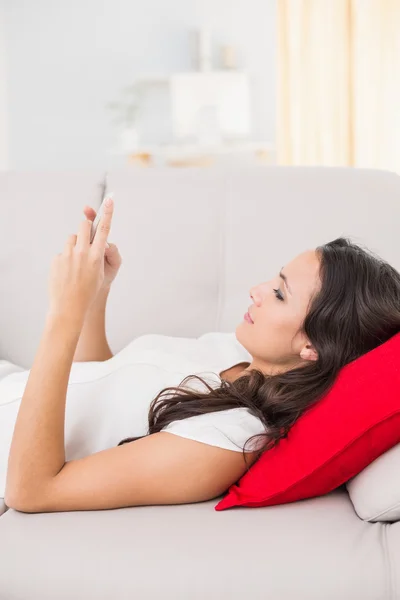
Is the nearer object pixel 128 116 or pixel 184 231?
pixel 184 231

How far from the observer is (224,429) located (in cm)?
120

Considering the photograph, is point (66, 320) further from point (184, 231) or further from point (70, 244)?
point (184, 231)

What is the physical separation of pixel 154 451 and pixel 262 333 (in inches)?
14.0

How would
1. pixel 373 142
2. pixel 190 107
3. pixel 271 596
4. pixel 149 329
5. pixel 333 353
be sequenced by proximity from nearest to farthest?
pixel 271 596
pixel 333 353
pixel 149 329
pixel 373 142
pixel 190 107

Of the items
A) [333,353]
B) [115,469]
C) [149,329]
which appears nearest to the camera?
[115,469]

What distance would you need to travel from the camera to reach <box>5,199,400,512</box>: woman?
1.17m

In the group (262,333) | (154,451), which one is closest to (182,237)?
(262,333)

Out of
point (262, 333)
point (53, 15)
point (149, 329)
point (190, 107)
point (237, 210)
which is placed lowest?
point (149, 329)

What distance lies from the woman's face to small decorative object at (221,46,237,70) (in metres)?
4.00

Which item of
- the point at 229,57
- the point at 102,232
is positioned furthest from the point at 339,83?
the point at 102,232

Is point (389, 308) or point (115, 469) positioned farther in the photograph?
point (389, 308)

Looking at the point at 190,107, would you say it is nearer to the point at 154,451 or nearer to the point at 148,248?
the point at 148,248

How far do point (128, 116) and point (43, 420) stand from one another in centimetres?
422

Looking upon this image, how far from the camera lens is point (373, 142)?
432 centimetres
